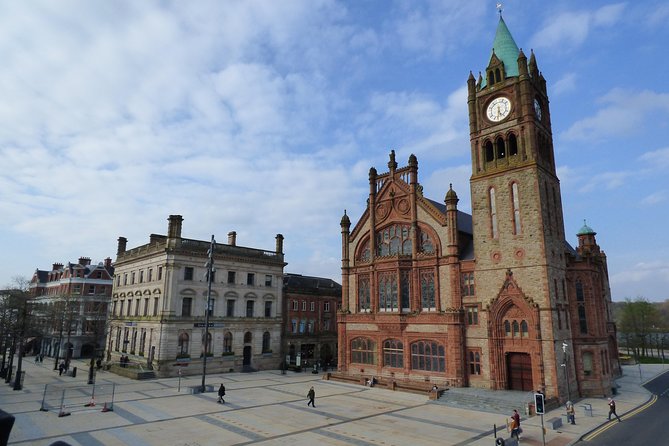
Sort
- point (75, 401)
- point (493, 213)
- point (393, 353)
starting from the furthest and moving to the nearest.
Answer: point (393, 353) < point (493, 213) < point (75, 401)

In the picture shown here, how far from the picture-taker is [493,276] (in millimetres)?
39250

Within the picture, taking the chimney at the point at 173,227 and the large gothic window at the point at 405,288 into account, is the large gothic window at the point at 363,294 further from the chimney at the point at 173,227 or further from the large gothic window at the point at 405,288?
the chimney at the point at 173,227

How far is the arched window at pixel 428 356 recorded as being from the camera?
4100 cm

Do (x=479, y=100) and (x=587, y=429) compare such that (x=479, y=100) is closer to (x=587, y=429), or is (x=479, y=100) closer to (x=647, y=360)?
(x=587, y=429)

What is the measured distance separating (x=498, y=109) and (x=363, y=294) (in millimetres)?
24311

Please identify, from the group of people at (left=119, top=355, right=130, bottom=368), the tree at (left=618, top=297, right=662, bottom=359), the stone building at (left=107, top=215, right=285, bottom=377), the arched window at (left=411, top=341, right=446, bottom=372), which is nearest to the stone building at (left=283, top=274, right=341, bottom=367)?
the stone building at (left=107, top=215, right=285, bottom=377)

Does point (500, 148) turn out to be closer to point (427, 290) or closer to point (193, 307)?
point (427, 290)

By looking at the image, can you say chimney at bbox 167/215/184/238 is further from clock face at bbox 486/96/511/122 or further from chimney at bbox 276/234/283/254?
clock face at bbox 486/96/511/122

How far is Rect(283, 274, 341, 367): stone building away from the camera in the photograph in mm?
61531

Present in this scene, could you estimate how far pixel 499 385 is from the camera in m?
37.3

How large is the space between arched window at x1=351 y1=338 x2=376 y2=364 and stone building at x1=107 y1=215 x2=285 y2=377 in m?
14.4

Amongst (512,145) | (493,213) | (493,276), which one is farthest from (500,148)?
(493,276)

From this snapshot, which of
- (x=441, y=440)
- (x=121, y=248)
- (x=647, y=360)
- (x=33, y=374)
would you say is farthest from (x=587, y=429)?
(x=647, y=360)

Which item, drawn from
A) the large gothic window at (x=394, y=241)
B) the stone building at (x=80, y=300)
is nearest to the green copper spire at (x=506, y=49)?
the large gothic window at (x=394, y=241)
